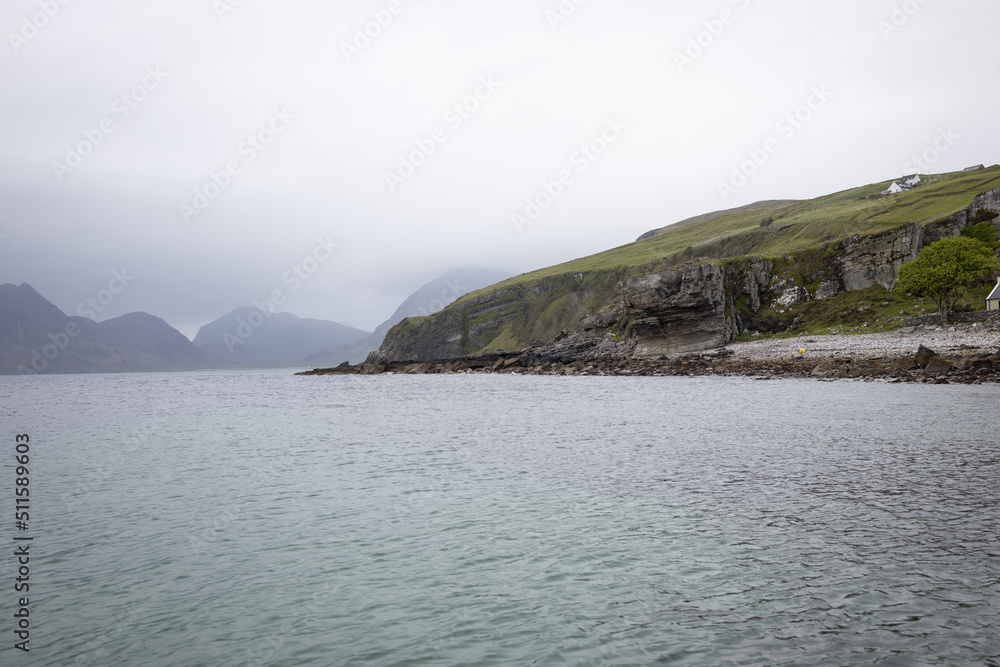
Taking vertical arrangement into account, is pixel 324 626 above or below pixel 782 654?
above

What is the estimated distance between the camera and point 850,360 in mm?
56062

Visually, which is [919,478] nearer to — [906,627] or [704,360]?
[906,627]

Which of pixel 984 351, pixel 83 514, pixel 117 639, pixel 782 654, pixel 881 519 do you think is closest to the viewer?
pixel 782 654

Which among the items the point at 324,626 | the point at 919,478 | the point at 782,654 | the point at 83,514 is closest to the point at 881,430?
the point at 919,478

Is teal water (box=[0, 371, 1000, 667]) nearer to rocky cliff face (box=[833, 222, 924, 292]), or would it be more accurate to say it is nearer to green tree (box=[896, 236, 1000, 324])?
green tree (box=[896, 236, 1000, 324])

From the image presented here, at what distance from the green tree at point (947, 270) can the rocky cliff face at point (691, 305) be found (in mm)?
28111

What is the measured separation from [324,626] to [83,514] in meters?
11.0

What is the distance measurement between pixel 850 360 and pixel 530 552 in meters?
56.9

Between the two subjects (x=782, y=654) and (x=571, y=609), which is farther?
(x=571, y=609)

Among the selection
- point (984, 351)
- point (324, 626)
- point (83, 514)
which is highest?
point (83, 514)

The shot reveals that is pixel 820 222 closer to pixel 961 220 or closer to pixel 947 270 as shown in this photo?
pixel 961 220

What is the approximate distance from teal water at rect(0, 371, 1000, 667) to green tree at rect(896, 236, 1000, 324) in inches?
2100

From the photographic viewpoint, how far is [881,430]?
2419 cm

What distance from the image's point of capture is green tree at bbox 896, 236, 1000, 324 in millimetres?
66250
